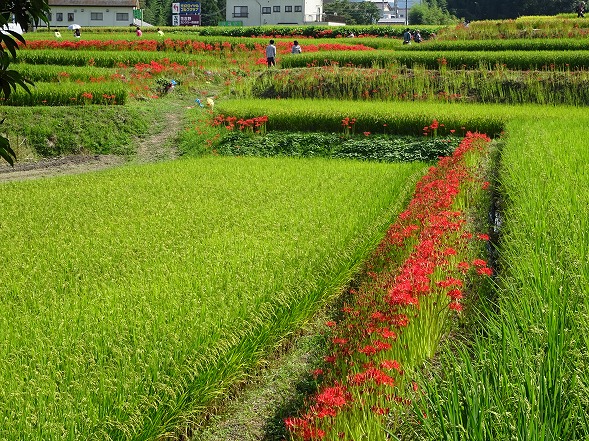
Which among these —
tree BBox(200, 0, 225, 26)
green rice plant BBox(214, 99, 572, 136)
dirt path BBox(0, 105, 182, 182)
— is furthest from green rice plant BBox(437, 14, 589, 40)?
tree BBox(200, 0, 225, 26)

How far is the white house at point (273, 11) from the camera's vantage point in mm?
58688

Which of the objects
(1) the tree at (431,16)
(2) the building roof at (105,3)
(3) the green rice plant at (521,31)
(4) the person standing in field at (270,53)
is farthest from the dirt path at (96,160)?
(1) the tree at (431,16)

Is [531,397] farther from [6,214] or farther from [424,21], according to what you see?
[424,21]

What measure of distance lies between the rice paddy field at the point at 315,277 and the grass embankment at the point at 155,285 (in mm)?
21

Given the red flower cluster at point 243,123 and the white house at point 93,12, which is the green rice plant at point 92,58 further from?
the white house at point 93,12

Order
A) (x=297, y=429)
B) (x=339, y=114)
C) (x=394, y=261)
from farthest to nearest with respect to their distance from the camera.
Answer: (x=339, y=114) → (x=394, y=261) → (x=297, y=429)

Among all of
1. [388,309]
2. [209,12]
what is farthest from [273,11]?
[388,309]

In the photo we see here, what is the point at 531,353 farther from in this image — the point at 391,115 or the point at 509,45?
the point at 509,45

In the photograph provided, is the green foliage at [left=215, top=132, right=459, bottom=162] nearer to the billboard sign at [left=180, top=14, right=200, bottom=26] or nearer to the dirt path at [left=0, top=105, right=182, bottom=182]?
the dirt path at [left=0, top=105, right=182, bottom=182]

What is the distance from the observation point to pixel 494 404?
2.66m

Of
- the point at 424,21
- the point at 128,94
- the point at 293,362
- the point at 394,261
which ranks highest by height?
the point at 424,21

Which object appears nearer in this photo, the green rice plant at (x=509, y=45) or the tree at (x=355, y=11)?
the green rice plant at (x=509, y=45)

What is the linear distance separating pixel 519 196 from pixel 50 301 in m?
4.29

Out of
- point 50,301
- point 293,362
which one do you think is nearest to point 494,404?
point 293,362
